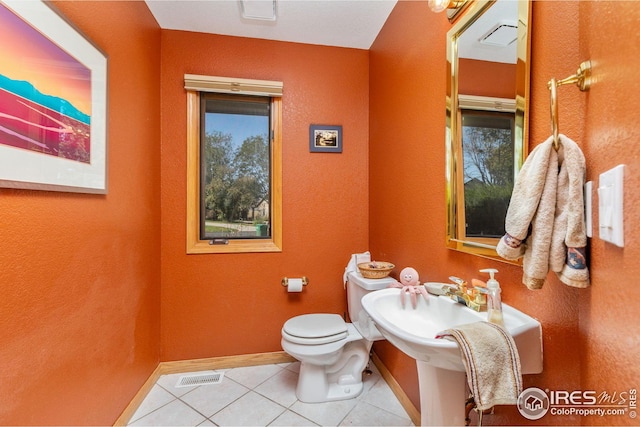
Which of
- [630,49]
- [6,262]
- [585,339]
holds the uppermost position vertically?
[630,49]

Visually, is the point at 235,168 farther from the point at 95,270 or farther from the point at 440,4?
the point at 440,4

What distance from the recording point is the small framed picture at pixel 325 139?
2199 mm

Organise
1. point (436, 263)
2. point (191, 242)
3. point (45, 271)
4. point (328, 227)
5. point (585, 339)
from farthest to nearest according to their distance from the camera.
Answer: point (328, 227)
point (191, 242)
point (436, 263)
point (45, 271)
point (585, 339)

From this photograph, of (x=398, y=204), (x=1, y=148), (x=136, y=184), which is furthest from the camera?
(x=398, y=204)

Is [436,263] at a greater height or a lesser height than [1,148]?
lesser

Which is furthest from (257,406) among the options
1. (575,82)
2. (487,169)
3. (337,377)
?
(575,82)

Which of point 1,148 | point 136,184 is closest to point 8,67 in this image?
point 1,148

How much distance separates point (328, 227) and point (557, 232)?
1.67 metres

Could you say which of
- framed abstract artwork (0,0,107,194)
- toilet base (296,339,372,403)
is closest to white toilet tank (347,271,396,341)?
toilet base (296,339,372,403)

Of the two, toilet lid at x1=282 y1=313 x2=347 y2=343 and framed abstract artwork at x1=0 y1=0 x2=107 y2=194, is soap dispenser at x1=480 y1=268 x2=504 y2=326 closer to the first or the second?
toilet lid at x1=282 y1=313 x2=347 y2=343

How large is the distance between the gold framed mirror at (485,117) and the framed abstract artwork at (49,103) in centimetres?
158

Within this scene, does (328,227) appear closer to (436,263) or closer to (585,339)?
(436,263)

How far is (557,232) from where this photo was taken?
0.64 meters

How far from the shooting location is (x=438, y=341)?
2.57 ft
